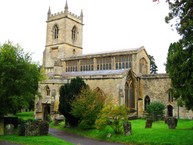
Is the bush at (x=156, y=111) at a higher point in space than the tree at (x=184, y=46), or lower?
lower

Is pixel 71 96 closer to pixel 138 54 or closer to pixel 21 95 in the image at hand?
pixel 21 95

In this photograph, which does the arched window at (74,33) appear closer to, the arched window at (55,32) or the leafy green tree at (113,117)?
the arched window at (55,32)

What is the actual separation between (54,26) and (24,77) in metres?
31.4

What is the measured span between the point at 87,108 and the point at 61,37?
29052mm

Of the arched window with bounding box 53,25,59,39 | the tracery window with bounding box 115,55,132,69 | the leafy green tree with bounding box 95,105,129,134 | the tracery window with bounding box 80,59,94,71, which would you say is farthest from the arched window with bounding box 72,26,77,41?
the leafy green tree with bounding box 95,105,129,134

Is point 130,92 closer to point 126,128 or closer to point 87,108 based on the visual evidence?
point 87,108

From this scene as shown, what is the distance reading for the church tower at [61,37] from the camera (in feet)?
165

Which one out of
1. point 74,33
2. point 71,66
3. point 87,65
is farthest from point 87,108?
point 74,33

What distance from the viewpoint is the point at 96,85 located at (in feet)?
115

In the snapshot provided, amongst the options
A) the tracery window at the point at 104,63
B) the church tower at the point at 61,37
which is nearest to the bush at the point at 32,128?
the tracery window at the point at 104,63

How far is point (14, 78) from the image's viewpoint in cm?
2291

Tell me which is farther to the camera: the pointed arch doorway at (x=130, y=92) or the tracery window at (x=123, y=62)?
the tracery window at (x=123, y=62)

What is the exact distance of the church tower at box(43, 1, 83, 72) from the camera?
50438 millimetres

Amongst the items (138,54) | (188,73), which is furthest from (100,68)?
(188,73)
